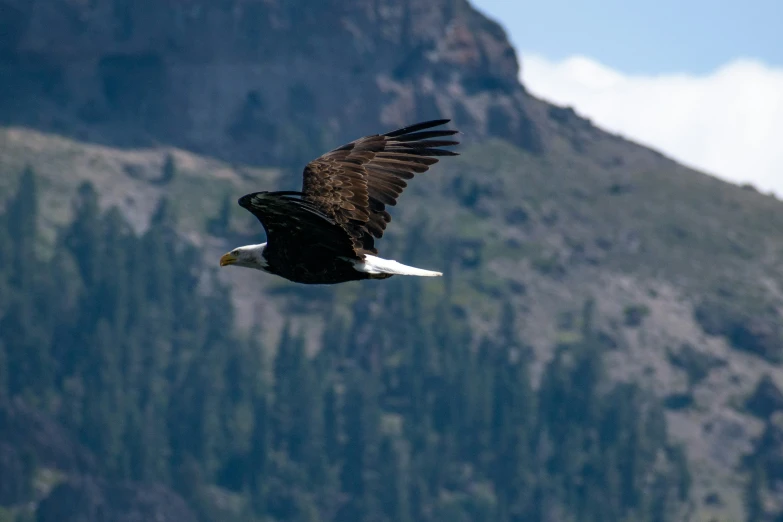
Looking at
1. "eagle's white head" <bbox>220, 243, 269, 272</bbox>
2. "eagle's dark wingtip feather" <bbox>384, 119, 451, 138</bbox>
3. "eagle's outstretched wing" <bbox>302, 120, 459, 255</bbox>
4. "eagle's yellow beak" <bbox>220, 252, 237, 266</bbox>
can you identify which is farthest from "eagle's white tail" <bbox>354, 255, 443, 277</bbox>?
"eagle's yellow beak" <bbox>220, 252, 237, 266</bbox>

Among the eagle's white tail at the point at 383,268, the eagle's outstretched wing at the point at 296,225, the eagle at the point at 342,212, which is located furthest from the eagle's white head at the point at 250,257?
the eagle's white tail at the point at 383,268

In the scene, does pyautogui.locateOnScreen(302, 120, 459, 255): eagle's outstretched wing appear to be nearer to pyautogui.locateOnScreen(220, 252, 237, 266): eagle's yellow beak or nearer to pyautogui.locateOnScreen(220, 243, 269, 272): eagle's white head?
pyautogui.locateOnScreen(220, 243, 269, 272): eagle's white head

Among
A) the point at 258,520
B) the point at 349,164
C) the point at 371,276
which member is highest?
the point at 349,164

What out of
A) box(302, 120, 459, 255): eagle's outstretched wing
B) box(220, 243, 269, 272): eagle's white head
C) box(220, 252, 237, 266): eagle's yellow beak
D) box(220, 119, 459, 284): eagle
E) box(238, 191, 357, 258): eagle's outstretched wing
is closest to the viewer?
box(238, 191, 357, 258): eagle's outstretched wing

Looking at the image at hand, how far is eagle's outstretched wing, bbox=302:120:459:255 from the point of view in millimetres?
28781

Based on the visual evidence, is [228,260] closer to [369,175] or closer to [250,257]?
[250,257]

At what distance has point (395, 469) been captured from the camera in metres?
200

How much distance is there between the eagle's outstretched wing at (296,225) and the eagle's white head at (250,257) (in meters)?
0.80

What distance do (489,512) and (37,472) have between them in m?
55.0

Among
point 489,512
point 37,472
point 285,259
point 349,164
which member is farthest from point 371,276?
point 489,512

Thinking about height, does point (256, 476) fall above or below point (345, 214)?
below

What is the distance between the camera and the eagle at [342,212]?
1012 inches

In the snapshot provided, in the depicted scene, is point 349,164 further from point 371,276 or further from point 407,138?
point 371,276

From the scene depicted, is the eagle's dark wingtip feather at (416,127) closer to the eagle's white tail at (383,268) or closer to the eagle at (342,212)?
the eagle at (342,212)
